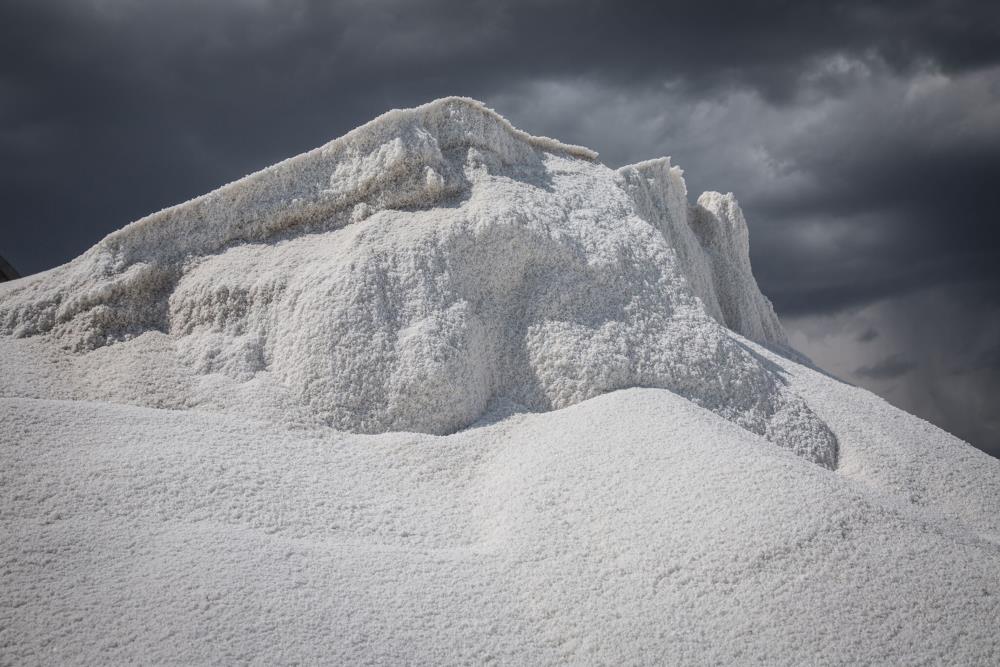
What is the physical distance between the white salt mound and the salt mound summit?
35 millimetres

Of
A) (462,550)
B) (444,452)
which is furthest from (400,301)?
(462,550)

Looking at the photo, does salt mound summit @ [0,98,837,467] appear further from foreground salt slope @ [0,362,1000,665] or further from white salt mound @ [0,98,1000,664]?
foreground salt slope @ [0,362,1000,665]

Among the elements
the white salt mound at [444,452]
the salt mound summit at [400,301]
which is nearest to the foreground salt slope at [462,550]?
the white salt mound at [444,452]

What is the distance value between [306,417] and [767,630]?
15.2 feet

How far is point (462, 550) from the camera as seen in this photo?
18.3 ft

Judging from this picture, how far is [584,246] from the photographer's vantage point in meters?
9.09

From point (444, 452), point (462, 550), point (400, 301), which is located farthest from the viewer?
point (400, 301)

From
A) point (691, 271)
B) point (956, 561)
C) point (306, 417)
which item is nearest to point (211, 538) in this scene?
point (306, 417)

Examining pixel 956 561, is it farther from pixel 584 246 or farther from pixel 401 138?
pixel 401 138

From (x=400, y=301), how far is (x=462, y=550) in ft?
10.9

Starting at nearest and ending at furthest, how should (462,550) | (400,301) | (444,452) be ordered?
(462,550), (444,452), (400,301)

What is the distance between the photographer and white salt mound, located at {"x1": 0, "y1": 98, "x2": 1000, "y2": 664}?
15.0 feet

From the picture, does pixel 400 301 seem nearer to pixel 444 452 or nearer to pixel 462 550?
pixel 444 452

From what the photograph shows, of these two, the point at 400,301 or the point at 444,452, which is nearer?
the point at 444,452
